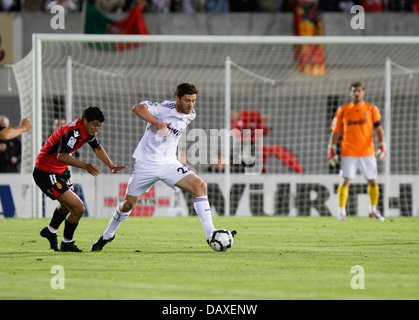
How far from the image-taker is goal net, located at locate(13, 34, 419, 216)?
18047 millimetres

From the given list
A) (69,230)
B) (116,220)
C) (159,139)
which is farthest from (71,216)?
(159,139)

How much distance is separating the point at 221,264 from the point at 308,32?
14301 mm

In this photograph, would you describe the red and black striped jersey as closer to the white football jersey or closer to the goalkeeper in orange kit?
the white football jersey

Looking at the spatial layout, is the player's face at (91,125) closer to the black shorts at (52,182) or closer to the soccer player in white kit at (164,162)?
the soccer player in white kit at (164,162)

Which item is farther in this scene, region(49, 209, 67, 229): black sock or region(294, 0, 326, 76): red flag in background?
region(294, 0, 326, 76): red flag in background

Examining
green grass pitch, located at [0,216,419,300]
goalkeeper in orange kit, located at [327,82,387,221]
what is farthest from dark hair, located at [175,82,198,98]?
goalkeeper in orange kit, located at [327,82,387,221]

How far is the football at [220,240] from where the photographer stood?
372 inches

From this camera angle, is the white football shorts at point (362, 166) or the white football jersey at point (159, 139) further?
the white football shorts at point (362, 166)

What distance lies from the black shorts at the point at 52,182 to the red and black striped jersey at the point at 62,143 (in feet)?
0.21

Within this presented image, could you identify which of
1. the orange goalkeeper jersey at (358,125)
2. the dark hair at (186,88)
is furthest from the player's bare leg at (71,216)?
the orange goalkeeper jersey at (358,125)

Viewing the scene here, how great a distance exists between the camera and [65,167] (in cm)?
1012

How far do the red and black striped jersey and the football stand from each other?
1816 millimetres

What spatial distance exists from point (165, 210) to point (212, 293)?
37.2 feet

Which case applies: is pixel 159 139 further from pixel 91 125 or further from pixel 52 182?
pixel 52 182
